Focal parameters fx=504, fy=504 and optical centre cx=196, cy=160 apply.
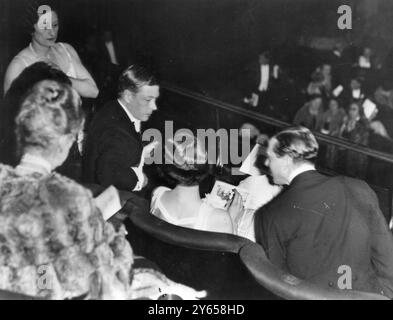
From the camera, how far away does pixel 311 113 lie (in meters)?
5.50

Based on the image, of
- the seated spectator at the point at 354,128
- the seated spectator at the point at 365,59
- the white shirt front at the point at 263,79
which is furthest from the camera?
the white shirt front at the point at 263,79

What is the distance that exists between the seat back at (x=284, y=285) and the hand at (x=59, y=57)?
4.77 feet

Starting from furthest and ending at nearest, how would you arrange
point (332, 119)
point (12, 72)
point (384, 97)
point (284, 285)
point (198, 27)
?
point (332, 119) < point (384, 97) < point (198, 27) < point (12, 72) < point (284, 285)

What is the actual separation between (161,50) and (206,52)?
2.88ft

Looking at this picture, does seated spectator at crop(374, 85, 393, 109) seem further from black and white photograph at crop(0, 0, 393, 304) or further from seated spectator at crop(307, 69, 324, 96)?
black and white photograph at crop(0, 0, 393, 304)

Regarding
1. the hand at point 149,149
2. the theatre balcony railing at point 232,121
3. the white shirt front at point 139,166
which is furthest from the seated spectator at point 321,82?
the white shirt front at point 139,166

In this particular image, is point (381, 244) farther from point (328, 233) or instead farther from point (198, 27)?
point (198, 27)

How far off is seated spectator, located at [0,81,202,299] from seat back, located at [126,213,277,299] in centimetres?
10

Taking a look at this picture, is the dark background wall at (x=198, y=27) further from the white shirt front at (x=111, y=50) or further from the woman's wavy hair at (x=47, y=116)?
the woman's wavy hair at (x=47, y=116)

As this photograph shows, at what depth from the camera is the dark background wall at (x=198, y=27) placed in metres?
2.86

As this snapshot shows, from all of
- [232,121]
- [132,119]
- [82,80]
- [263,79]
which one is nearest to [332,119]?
[263,79]

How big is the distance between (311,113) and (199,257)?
3826 mm

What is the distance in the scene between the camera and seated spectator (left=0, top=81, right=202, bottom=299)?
6.69ft
